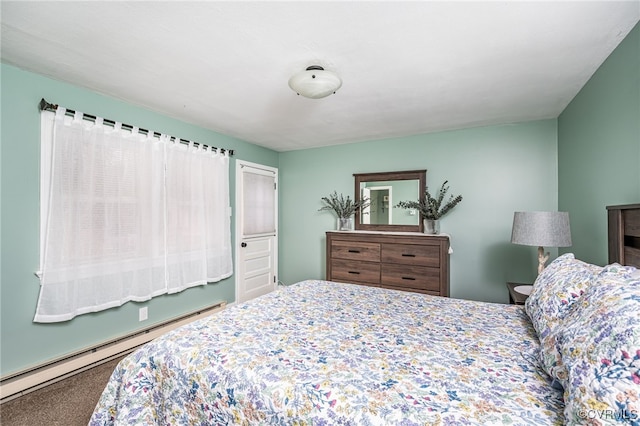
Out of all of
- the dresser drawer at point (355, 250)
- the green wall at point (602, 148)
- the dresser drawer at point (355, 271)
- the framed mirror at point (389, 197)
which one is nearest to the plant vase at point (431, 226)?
the framed mirror at point (389, 197)

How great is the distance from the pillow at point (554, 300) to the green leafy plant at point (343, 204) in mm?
2693

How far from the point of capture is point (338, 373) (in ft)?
3.63

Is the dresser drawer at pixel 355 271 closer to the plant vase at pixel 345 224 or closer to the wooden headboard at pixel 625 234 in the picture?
the plant vase at pixel 345 224

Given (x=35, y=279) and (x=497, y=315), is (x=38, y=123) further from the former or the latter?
(x=497, y=315)

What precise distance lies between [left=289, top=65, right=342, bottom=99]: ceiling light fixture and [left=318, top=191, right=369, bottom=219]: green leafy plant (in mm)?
2331

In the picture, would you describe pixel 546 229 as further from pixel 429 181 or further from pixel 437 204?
pixel 429 181

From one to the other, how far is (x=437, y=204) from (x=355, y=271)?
1.33 m

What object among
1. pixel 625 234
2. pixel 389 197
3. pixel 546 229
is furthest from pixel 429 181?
pixel 625 234

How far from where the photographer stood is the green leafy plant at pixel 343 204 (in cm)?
417

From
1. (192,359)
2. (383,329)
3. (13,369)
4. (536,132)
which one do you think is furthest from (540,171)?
(13,369)

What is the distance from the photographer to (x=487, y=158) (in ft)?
11.3

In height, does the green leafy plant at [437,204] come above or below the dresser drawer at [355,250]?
above

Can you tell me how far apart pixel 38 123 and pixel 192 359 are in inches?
88.0

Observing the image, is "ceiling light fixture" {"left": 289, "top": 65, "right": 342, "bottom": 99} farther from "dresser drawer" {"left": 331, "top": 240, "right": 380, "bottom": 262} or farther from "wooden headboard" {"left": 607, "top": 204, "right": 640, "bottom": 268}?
"dresser drawer" {"left": 331, "top": 240, "right": 380, "bottom": 262}
